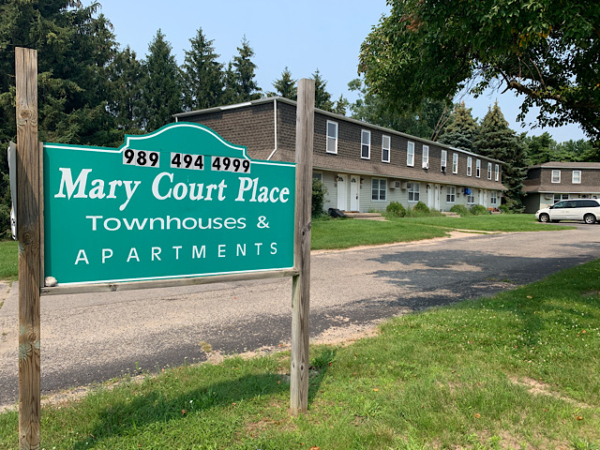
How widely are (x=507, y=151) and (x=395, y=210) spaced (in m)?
31.2

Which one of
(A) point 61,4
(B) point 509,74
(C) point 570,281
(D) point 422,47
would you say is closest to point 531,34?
(D) point 422,47

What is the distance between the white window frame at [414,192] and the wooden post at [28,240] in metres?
30.5

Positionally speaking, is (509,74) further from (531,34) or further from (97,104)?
(97,104)

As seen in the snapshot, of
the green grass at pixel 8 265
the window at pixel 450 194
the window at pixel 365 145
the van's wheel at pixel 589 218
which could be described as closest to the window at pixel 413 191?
the window at pixel 450 194

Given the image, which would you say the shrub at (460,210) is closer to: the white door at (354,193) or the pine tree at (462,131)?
the white door at (354,193)

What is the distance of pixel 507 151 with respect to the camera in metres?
51.1

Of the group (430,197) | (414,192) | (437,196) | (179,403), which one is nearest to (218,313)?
(179,403)

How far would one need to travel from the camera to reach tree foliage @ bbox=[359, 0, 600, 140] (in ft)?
17.3

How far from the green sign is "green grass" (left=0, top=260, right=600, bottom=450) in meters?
1.11

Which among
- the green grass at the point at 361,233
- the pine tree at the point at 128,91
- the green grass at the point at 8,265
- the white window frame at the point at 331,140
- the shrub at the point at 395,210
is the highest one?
the pine tree at the point at 128,91

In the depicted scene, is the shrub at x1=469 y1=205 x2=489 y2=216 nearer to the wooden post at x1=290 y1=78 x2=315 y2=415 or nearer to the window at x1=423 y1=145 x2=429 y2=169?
the window at x1=423 y1=145 x2=429 y2=169

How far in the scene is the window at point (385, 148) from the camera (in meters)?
28.4

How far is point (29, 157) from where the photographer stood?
2441 millimetres

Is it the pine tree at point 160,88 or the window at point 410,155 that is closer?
the window at point 410,155
